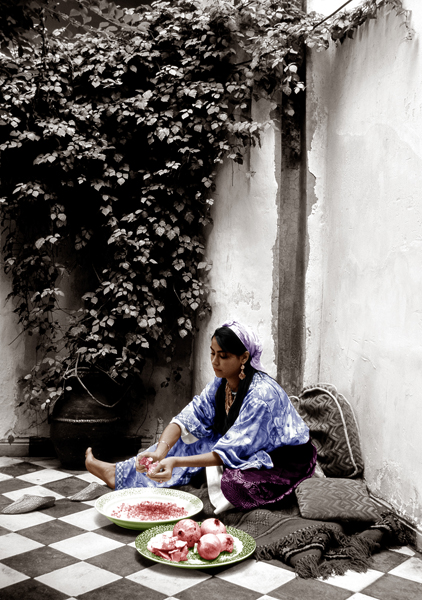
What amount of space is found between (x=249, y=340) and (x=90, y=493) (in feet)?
4.57

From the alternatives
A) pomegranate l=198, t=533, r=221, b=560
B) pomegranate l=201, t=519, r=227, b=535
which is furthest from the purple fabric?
pomegranate l=198, t=533, r=221, b=560

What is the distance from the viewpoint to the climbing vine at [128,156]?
4.26 m

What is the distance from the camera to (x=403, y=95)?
10.3ft

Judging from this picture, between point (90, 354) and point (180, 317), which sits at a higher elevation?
point (180, 317)

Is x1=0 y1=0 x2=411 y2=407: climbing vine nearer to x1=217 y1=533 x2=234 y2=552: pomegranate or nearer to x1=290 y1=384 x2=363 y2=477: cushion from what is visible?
x1=290 y1=384 x2=363 y2=477: cushion

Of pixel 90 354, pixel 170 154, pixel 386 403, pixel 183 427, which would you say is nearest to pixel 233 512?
pixel 183 427

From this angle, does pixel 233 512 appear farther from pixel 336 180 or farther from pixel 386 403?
pixel 336 180

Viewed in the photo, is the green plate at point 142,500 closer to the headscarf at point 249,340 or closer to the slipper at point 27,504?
the slipper at point 27,504

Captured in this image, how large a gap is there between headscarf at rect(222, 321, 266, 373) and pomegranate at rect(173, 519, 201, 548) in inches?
37.3

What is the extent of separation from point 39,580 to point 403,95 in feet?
9.50

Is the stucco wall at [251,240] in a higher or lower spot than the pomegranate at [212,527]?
higher

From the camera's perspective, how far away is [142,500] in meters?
3.29

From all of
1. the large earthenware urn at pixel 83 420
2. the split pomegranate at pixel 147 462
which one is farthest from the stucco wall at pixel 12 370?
the split pomegranate at pixel 147 462

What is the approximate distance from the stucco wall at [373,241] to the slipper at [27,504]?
1.86 m
